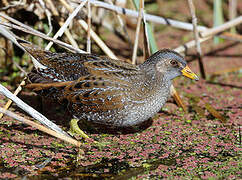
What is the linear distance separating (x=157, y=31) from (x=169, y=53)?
3.82 m

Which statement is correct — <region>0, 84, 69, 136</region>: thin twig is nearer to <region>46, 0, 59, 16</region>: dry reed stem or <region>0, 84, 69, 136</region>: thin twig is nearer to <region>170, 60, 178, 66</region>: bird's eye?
<region>170, 60, 178, 66</region>: bird's eye

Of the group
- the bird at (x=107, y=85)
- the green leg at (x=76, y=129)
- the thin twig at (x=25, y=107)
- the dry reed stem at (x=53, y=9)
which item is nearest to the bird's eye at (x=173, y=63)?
the bird at (x=107, y=85)

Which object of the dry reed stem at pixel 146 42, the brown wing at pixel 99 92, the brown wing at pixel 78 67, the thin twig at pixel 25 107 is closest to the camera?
the thin twig at pixel 25 107

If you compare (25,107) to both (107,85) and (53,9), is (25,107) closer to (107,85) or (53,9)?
(107,85)

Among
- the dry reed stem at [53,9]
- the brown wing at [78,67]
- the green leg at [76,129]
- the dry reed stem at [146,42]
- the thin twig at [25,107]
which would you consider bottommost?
the green leg at [76,129]

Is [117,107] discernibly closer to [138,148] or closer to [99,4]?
[138,148]

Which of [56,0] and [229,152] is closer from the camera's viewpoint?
[229,152]

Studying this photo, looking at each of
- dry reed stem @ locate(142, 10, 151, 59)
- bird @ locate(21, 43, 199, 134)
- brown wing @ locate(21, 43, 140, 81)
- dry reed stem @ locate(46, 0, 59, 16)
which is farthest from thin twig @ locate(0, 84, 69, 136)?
dry reed stem @ locate(46, 0, 59, 16)

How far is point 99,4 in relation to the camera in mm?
5469

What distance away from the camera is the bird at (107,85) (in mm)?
4418

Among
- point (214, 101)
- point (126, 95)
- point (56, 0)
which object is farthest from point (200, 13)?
point (126, 95)

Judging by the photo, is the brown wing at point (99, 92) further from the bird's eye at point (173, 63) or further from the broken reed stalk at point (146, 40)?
the broken reed stalk at point (146, 40)

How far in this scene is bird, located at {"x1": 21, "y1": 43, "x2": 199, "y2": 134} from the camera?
4.42 meters

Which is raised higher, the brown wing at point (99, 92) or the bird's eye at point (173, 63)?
the bird's eye at point (173, 63)
